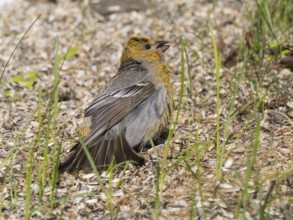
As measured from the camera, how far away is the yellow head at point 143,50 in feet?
19.1

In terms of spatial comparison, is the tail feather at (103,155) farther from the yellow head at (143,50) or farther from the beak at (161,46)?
the beak at (161,46)

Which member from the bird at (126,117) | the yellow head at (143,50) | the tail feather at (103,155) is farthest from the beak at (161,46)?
the tail feather at (103,155)

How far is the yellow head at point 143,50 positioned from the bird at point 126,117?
0.06m

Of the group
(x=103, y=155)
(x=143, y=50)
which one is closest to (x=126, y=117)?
(x=103, y=155)

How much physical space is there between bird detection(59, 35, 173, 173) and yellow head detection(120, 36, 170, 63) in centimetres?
6

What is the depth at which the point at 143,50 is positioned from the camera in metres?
5.87

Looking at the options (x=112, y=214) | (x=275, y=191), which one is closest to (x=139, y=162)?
(x=112, y=214)

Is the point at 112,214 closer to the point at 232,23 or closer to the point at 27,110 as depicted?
the point at 27,110

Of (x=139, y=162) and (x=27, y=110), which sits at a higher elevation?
(x=27, y=110)

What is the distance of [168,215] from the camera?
4.07m

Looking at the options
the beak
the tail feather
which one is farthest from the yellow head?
the tail feather

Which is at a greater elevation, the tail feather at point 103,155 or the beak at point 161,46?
the beak at point 161,46

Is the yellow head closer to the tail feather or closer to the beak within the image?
the beak

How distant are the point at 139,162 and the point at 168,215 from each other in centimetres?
83
